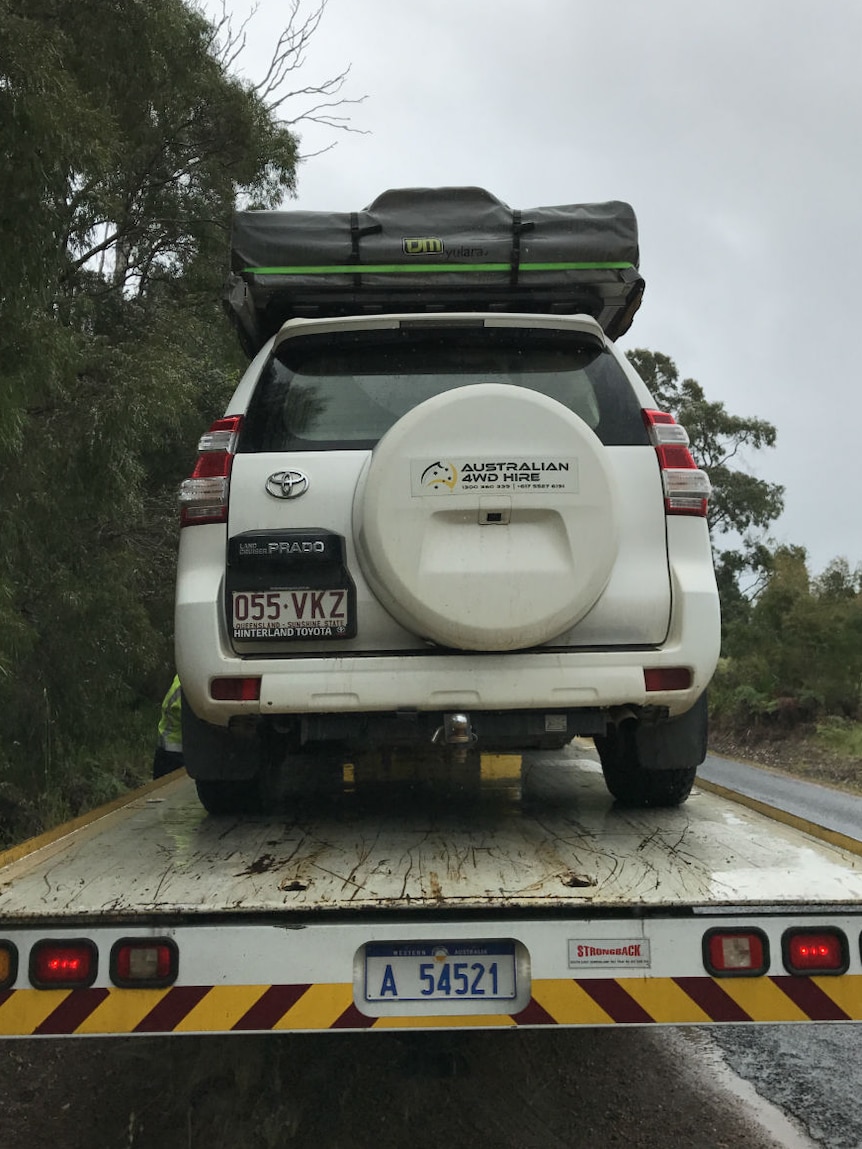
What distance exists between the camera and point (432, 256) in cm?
401

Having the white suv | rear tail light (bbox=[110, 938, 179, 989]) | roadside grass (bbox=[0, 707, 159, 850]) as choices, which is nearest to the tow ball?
the white suv

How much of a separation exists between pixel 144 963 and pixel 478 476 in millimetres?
1558

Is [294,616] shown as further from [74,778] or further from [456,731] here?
[74,778]

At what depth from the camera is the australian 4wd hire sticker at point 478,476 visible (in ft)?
10.6

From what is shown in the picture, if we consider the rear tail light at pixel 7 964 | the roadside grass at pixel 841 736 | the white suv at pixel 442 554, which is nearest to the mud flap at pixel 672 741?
the white suv at pixel 442 554

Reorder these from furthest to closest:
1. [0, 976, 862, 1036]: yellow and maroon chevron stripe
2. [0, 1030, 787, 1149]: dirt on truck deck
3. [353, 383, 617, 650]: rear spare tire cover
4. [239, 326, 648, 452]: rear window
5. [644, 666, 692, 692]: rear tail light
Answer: [239, 326, 648, 452]: rear window
[644, 666, 692, 692]: rear tail light
[0, 1030, 787, 1149]: dirt on truck deck
[353, 383, 617, 650]: rear spare tire cover
[0, 976, 862, 1036]: yellow and maroon chevron stripe

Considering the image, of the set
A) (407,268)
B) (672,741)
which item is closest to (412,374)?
(407,268)

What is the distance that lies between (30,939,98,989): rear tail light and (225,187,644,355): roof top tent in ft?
7.64

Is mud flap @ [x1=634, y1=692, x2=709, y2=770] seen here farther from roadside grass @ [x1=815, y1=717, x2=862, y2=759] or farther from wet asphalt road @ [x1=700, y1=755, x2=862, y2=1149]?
roadside grass @ [x1=815, y1=717, x2=862, y2=759]

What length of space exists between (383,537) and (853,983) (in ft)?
5.47

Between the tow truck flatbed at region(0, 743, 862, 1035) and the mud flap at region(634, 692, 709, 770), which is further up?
the mud flap at region(634, 692, 709, 770)

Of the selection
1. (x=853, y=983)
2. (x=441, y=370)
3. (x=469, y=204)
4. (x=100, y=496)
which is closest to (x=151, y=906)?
(x=853, y=983)

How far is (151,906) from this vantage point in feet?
9.06

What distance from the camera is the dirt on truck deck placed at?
3.34m
